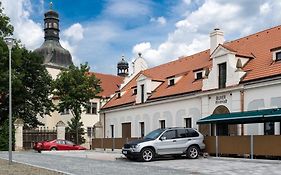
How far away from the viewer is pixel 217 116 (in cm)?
2645

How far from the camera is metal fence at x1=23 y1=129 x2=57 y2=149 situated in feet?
148

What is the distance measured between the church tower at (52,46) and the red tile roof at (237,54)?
26898mm

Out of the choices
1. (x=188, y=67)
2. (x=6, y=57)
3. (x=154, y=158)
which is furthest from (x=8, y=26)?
(x=154, y=158)

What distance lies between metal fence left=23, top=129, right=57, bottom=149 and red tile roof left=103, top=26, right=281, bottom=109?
694cm

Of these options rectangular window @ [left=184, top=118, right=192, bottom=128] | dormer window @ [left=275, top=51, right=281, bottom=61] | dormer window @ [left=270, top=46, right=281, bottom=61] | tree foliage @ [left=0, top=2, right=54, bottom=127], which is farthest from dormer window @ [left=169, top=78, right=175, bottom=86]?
tree foliage @ [left=0, top=2, right=54, bottom=127]

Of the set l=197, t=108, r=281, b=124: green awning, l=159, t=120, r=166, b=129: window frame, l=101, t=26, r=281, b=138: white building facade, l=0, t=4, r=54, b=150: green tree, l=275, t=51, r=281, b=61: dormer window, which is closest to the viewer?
l=197, t=108, r=281, b=124: green awning

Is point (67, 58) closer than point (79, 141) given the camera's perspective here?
No

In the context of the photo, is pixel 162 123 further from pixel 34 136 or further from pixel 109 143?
pixel 34 136

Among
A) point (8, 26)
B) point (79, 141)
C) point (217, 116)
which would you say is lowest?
point (79, 141)

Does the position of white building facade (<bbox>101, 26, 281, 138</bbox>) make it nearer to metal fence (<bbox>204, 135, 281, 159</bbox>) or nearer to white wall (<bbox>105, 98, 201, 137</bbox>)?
white wall (<bbox>105, 98, 201, 137</bbox>)

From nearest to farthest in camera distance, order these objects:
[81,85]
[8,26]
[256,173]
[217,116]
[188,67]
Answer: [256,173] < [217,116] < [188,67] < [8,26] < [81,85]

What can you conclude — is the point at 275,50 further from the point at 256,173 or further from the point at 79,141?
the point at 79,141

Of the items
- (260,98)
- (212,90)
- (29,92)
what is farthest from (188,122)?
(29,92)

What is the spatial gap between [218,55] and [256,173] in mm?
14917
